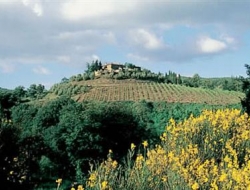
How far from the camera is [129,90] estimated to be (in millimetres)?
63844

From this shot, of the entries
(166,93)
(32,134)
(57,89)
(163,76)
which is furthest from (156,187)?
(163,76)

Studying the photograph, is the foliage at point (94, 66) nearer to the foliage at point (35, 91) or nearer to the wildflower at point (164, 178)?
the foliage at point (35, 91)

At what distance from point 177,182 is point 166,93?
56.5 metres

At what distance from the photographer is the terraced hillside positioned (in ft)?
192

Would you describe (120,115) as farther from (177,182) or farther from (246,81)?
(177,182)

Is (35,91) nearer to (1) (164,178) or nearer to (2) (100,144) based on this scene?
(2) (100,144)

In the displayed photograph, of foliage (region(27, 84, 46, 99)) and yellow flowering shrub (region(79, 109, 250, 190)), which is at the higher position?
foliage (region(27, 84, 46, 99))

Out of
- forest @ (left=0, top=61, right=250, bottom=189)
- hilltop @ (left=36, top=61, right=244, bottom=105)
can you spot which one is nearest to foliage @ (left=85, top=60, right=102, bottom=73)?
hilltop @ (left=36, top=61, right=244, bottom=105)

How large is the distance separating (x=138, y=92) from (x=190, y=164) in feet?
179

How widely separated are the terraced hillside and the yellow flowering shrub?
44.9 metres

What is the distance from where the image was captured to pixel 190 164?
8.41 m

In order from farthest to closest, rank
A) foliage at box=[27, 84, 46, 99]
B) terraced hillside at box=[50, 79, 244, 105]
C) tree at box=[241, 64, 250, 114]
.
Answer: foliage at box=[27, 84, 46, 99]
terraced hillside at box=[50, 79, 244, 105]
tree at box=[241, 64, 250, 114]

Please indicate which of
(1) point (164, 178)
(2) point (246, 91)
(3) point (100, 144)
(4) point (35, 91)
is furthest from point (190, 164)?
(4) point (35, 91)

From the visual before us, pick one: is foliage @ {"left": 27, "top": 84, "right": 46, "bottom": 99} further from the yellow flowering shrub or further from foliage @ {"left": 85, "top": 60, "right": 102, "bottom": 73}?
the yellow flowering shrub
